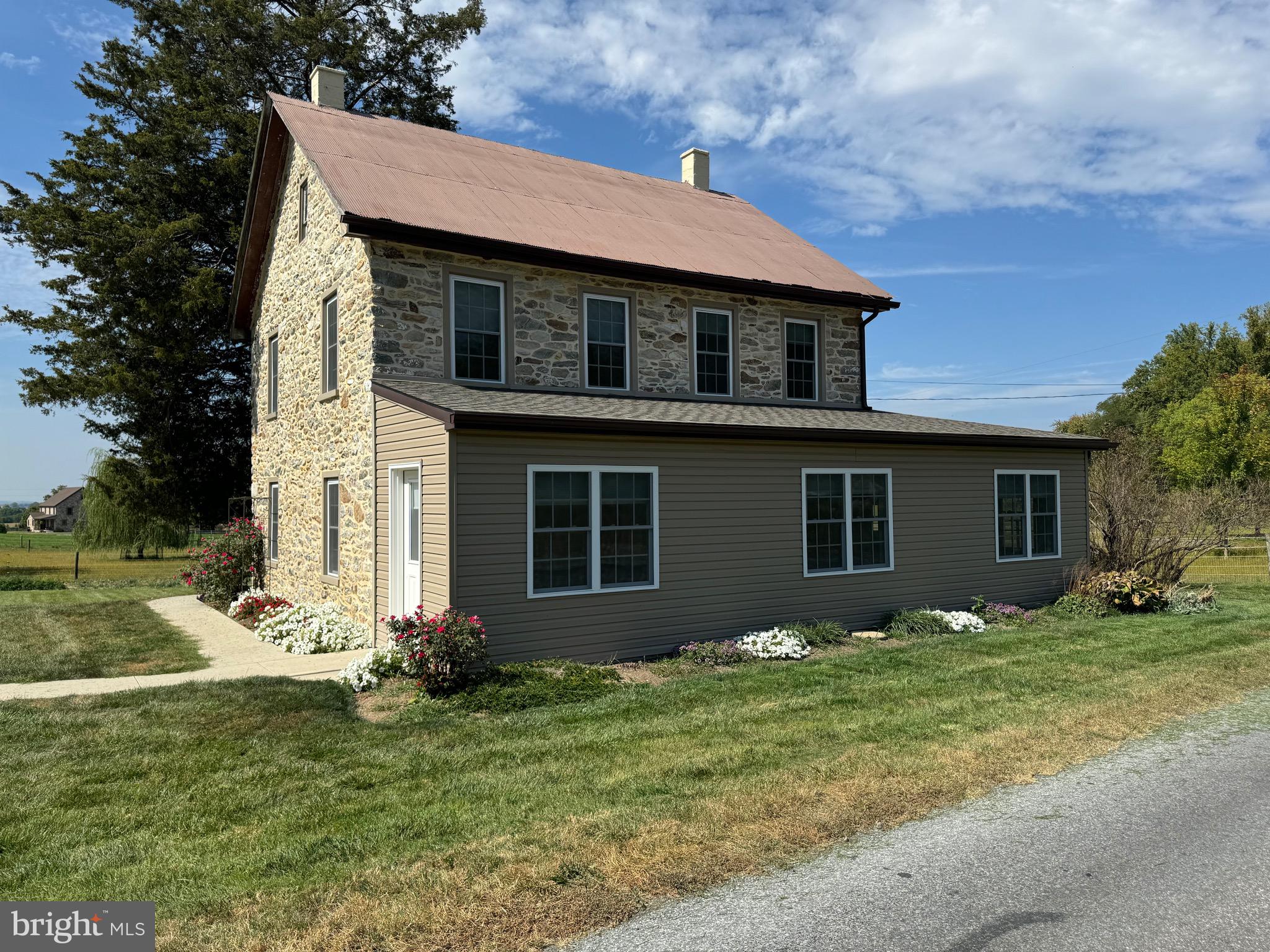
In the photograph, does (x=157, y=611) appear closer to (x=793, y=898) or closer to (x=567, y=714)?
(x=567, y=714)

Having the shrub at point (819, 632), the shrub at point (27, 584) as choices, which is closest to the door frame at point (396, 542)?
the shrub at point (819, 632)

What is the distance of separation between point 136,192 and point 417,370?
640 inches

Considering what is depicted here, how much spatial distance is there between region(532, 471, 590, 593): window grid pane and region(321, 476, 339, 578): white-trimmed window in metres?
5.14

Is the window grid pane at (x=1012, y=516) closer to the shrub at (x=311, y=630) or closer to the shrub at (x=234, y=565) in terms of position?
the shrub at (x=311, y=630)

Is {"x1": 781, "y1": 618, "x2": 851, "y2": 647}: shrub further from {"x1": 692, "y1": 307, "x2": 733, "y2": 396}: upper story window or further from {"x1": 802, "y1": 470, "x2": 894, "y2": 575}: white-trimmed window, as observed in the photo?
{"x1": 692, "y1": 307, "x2": 733, "y2": 396}: upper story window

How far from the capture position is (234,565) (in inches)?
679

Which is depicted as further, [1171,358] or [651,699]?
[1171,358]

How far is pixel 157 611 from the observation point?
16234 mm

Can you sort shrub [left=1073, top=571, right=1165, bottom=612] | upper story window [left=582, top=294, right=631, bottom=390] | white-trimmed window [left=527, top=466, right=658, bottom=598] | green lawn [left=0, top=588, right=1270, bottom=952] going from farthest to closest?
shrub [left=1073, top=571, right=1165, bottom=612] < upper story window [left=582, top=294, right=631, bottom=390] < white-trimmed window [left=527, top=466, right=658, bottom=598] < green lawn [left=0, top=588, right=1270, bottom=952]

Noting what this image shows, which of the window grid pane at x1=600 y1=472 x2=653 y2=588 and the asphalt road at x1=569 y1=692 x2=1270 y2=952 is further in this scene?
the window grid pane at x1=600 y1=472 x2=653 y2=588

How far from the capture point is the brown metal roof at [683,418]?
938cm

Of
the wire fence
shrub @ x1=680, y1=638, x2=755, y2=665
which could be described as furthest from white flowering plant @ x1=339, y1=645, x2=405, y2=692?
the wire fence

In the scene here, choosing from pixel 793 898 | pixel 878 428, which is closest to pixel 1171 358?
pixel 878 428

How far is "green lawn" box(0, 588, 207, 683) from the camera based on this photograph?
10281 millimetres
